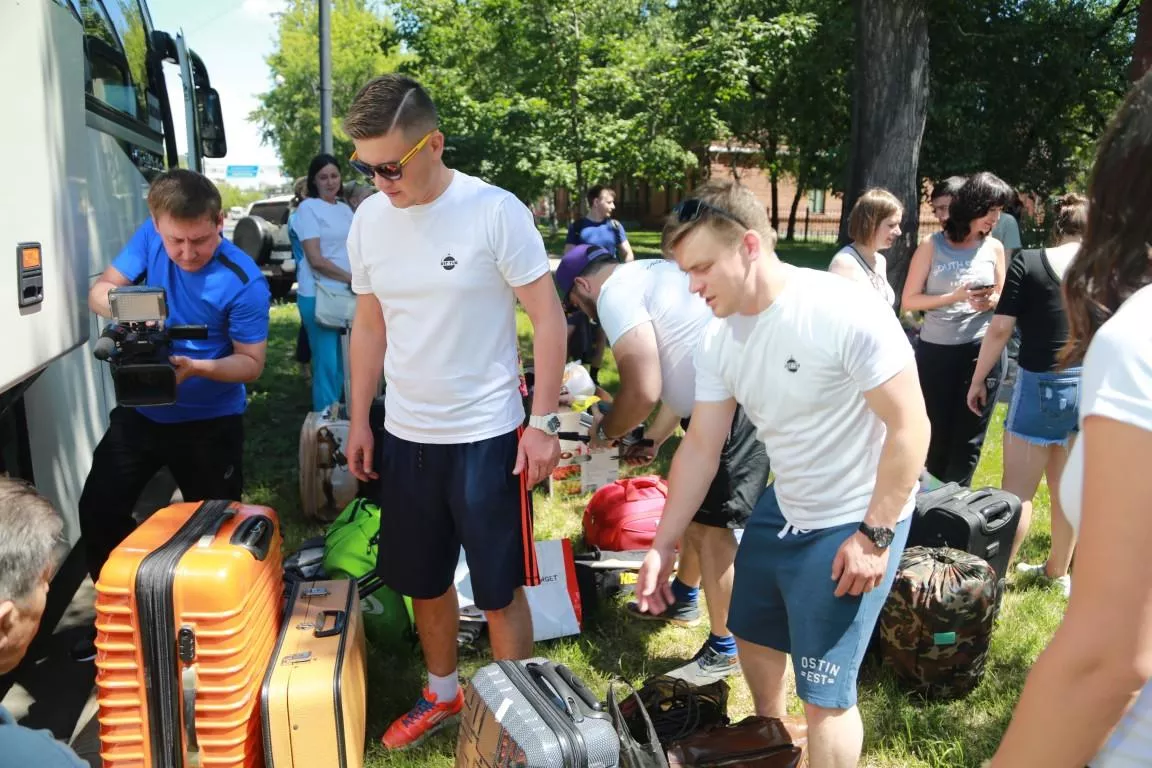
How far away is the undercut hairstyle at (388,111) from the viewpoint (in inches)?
104

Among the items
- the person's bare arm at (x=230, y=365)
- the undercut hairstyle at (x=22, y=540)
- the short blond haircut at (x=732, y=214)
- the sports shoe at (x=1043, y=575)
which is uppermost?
the short blond haircut at (x=732, y=214)

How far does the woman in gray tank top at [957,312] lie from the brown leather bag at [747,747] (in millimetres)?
2547

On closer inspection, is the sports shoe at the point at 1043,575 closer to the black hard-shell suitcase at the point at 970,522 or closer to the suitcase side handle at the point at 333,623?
the black hard-shell suitcase at the point at 970,522

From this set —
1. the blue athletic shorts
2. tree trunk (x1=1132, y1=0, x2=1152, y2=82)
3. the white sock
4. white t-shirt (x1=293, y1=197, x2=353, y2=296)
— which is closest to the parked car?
white t-shirt (x1=293, y1=197, x2=353, y2=296)

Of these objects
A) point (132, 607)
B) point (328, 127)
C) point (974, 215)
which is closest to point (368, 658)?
point (132, 607)

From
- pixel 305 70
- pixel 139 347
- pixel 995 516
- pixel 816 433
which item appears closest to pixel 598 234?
pixel 995 516

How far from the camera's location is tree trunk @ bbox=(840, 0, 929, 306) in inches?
309

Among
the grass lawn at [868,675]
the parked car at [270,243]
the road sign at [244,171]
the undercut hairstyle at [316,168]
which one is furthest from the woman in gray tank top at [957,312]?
the road sign at [244,171]

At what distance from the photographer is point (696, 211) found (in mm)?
2314

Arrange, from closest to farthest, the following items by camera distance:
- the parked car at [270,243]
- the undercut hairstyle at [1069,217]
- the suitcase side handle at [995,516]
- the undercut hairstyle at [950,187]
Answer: the suitcase side handle at [995,516], the undercut hairstyle at [1069,217], the undercut hairstyle at [950,187], the parked car at [270,243]

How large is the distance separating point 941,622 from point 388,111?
262 centimetres

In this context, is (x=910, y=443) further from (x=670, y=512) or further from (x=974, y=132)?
(x=974, y=132)

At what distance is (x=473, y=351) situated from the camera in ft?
9.24

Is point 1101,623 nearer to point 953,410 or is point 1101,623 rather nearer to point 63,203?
point 63,203
